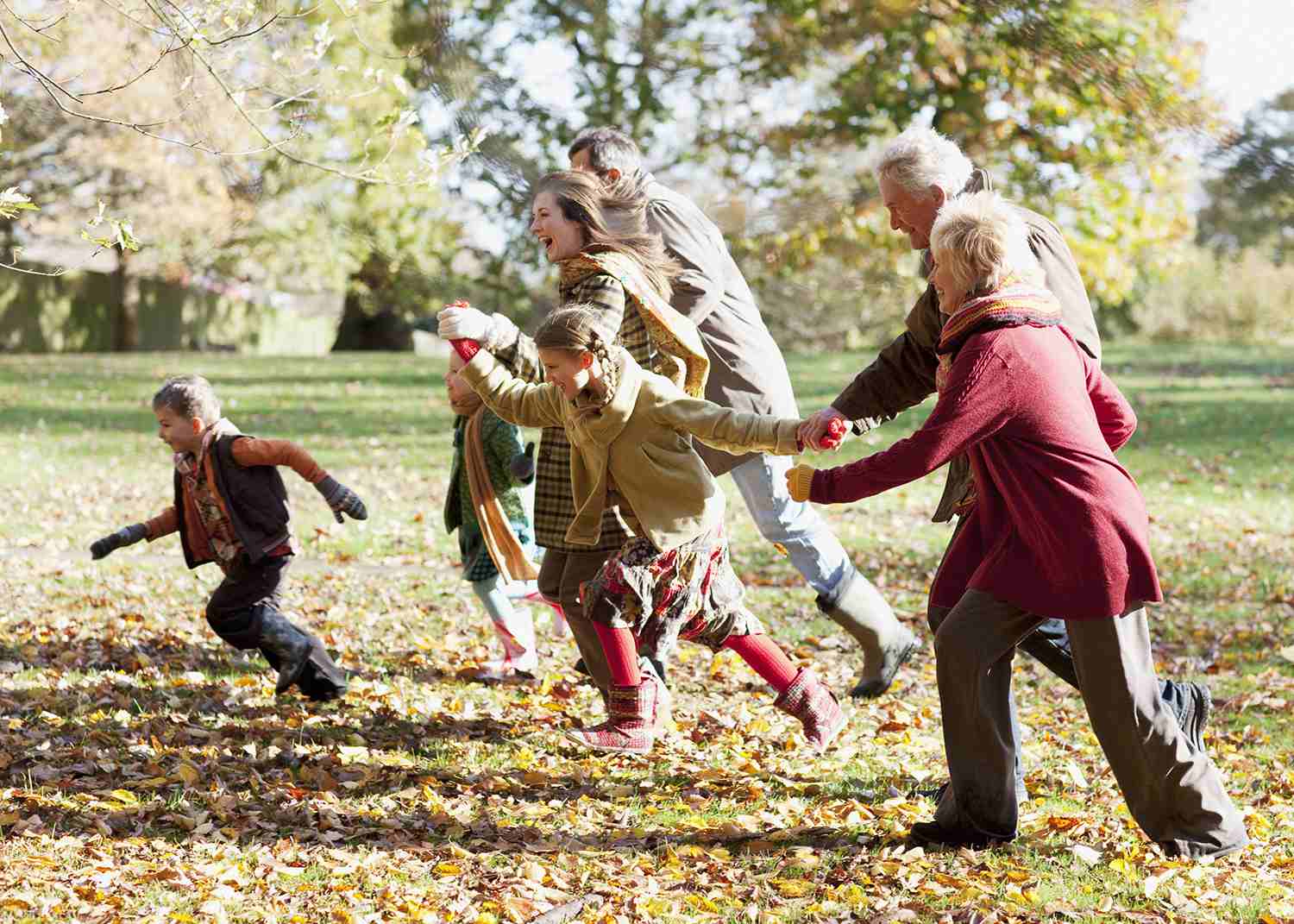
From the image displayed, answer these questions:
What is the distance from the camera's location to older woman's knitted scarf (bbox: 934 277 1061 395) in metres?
3.85

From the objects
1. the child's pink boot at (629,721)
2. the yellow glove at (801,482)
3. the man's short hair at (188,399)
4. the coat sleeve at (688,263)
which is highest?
the coat sleeve at (688,263)

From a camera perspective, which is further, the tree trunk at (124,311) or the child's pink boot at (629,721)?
the tree trunk at (124,311)

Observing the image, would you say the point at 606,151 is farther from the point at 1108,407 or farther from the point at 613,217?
the point at 1108,407

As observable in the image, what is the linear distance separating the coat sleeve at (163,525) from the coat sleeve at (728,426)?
92.4 inches

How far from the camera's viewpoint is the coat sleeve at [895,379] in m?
4.73

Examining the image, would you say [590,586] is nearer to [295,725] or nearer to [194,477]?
[295,725]

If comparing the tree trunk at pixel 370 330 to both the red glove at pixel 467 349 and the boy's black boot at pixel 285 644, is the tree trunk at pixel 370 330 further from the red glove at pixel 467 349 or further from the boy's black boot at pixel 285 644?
the red glove at pixel 467 349

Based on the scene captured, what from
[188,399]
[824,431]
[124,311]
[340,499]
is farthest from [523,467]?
[124,311]

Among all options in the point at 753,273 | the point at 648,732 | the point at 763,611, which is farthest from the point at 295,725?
the point at 753,273

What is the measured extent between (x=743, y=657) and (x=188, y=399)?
2412mm

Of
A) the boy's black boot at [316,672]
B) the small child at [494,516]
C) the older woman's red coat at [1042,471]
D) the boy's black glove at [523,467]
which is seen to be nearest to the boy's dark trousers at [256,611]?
the boy's black boot at [316,672]

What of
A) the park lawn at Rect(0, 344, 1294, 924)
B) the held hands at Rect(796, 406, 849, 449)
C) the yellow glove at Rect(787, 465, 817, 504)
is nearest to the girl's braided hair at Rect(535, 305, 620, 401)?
the held hands at Rect(796, 406, 849, 449)

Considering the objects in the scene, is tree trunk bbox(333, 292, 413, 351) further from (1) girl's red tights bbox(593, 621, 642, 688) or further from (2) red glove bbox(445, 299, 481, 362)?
(1) girl's red tights bbox(593, 621, 642, 688)

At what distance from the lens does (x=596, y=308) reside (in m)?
4.82
